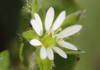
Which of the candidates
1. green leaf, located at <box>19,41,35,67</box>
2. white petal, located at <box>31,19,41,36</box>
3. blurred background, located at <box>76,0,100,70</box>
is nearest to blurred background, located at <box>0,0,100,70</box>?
blurred background, located at <box>76,0,100,70</box>

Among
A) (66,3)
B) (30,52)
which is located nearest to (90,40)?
(66,3)

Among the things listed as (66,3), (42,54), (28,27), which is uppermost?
(66,3)

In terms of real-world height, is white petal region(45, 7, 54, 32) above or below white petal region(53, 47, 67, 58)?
above

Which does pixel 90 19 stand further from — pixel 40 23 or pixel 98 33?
pixel 40 23

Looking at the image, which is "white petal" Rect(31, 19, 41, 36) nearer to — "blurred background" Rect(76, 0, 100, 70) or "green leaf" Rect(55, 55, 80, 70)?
"green leaf" Rect(55, 55, 80, 70)

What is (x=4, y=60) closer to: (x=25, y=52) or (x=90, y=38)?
(x=25, y=52)

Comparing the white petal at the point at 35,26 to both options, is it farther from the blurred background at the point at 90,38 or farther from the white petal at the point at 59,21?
the blurred background at the point at 90,38

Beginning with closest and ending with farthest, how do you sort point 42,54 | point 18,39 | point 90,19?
1. point 42,54
2. point 18,39
3. point 90,19
